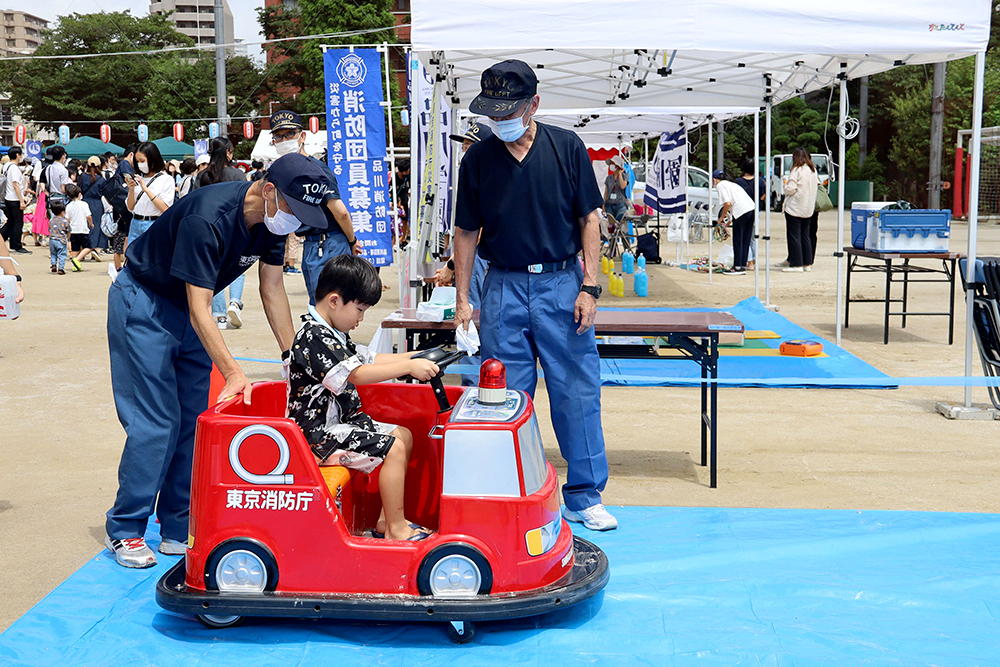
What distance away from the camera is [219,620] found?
120 inches

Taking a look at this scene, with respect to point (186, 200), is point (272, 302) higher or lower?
lower

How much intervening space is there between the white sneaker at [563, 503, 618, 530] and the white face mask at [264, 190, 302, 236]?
1756 millimetres

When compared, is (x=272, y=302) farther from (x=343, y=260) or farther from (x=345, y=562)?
(x=345, y=562)

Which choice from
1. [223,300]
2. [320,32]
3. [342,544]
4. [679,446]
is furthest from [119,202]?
[320,32]

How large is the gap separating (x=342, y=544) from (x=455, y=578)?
37 cm

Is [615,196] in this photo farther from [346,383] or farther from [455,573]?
[455,573]

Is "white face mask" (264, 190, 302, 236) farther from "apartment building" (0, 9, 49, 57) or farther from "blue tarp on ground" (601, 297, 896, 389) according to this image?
"apartment building" (0, 9, 49, 57)

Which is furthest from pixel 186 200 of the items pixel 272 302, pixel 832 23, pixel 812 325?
pixel 812 325

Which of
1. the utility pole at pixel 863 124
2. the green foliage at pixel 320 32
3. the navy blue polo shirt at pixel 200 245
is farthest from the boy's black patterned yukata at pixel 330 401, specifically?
the green foliage at pixel 320 32

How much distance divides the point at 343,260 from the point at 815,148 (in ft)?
129

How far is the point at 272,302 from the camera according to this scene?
371cm

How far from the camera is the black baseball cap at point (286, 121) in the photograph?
252 inches

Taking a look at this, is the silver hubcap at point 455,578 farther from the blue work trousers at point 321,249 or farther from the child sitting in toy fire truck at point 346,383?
the blue work trousers at point 321,249

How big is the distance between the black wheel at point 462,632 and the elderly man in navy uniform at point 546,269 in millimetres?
1134
